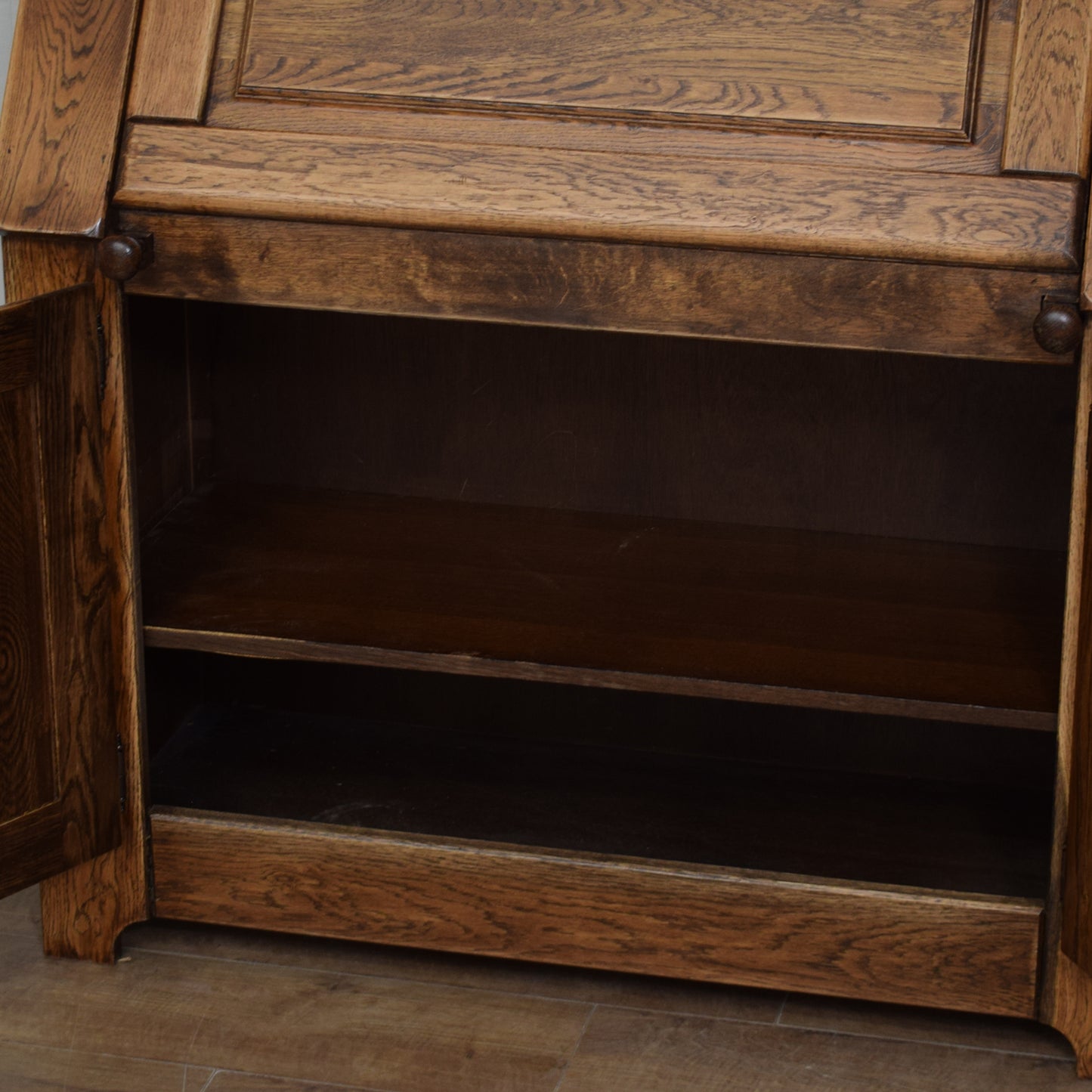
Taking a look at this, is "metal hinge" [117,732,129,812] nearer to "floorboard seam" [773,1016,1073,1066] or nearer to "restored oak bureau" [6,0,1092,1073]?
"restored oak bureau" [6,0,1092,1073]

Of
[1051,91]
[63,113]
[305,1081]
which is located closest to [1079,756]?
[1051,91]

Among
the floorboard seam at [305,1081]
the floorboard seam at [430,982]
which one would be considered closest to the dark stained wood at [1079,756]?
the floorboard seam at [430,982]

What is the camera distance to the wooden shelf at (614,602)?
1.83 metres

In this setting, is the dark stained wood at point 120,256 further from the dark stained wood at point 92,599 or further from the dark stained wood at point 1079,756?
the dark stained wood at point 1079,756

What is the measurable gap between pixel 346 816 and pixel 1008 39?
49.8 inches

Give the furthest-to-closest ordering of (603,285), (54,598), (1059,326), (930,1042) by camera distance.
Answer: (930,1042), (54,598), (603,285), (1059,326)

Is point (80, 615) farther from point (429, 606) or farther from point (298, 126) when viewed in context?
point (298, 126)

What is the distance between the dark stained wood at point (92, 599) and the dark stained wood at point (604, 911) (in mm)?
68

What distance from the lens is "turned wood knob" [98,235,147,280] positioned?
1689 mm

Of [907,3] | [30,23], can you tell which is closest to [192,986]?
[30,23]

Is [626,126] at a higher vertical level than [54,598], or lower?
higher

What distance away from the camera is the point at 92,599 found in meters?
1.83

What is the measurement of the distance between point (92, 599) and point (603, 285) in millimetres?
711

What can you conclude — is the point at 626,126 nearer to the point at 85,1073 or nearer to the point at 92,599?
the point at 92,599
